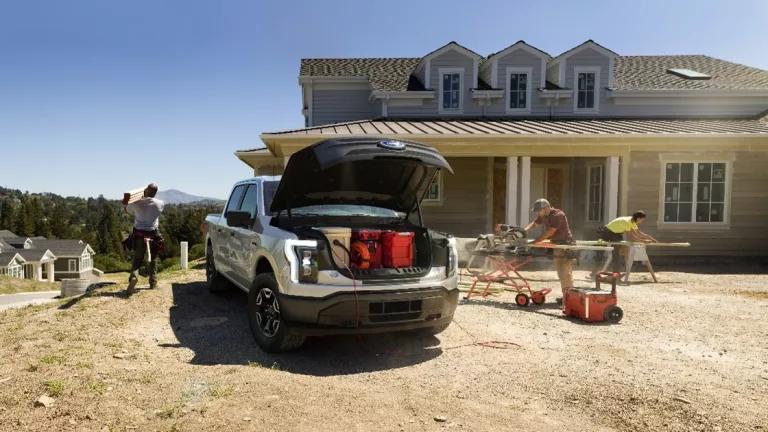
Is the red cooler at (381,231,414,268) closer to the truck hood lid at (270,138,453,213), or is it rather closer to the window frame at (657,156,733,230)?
the truck hood lid at (270,138,453,213)

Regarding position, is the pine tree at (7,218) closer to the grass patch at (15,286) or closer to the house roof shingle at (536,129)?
the grass patch at (15,286)

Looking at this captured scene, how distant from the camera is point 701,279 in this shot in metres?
9.92

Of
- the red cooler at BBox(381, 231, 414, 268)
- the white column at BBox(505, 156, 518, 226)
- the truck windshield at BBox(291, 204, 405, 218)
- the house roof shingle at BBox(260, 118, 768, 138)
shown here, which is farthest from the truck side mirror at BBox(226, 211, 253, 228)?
the white column at BBox(505, 156, 518, 226)

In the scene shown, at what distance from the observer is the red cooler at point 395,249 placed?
4.68 meters

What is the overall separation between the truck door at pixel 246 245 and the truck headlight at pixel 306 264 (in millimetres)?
879

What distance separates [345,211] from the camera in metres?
5.59

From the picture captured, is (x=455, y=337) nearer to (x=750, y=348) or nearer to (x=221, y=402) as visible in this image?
(x=221, y=402)

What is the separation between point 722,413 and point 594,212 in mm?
11588

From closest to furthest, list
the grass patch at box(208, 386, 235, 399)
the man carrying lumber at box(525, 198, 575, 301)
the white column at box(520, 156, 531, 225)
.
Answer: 1. the grass patch at box(208, 386, 235, 399)
2. the man carrying lumber at box(525, 198, 575, 301)
3. the white column at box(520, 156, 531, 225)

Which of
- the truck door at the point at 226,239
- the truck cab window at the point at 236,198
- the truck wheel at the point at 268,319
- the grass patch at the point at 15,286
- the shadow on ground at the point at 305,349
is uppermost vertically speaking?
the truck cab window at the point at 236,198

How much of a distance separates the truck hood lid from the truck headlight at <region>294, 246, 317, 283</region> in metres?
0.81

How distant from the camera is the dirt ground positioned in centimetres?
304

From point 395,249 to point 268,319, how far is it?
57.7 inches

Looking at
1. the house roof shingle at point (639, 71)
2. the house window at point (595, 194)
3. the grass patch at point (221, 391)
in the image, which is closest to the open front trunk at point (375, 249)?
the grass patch at point (221, 391)
